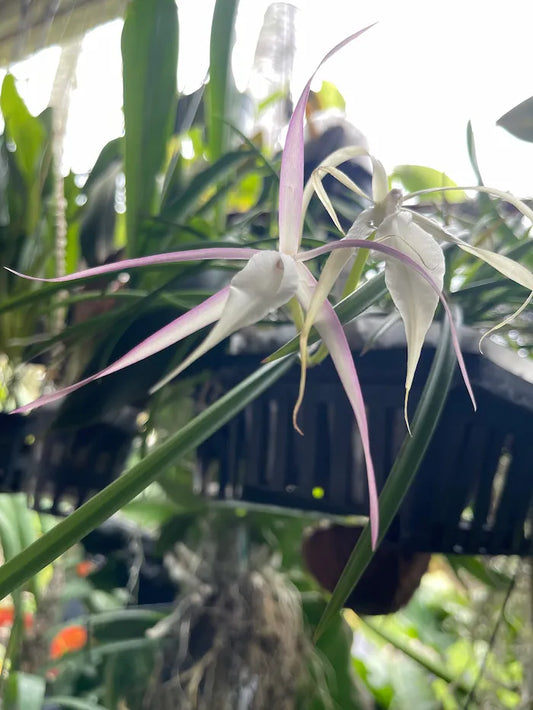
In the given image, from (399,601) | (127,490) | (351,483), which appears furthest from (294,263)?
(399,601)

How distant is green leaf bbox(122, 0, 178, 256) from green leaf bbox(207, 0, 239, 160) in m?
0.03

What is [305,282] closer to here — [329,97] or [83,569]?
[329,97]

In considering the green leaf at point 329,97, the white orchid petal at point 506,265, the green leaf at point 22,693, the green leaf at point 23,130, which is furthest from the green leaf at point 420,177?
the green leaf at point 22,693

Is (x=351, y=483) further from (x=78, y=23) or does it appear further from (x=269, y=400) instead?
(x=78, y=23)

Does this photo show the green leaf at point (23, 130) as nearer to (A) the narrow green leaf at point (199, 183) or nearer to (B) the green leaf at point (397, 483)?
(A) the narrow green leaf at point (199, 183)

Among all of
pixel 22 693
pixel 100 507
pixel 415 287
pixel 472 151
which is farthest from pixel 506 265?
pixel 22 693

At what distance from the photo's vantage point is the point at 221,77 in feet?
1.41

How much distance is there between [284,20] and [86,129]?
0.43 m

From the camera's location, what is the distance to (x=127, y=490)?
0.54ft

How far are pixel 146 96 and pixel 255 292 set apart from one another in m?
0.33

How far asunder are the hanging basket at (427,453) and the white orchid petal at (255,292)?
0.57 feet

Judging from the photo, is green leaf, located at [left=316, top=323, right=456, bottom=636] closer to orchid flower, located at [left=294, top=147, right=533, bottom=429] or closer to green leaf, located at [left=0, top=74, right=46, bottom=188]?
orchid flower, located at [left=294, top=147, right=533, bottom=429]

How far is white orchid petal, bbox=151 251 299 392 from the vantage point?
0.14 meters

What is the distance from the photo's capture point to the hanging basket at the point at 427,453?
0.32 m
